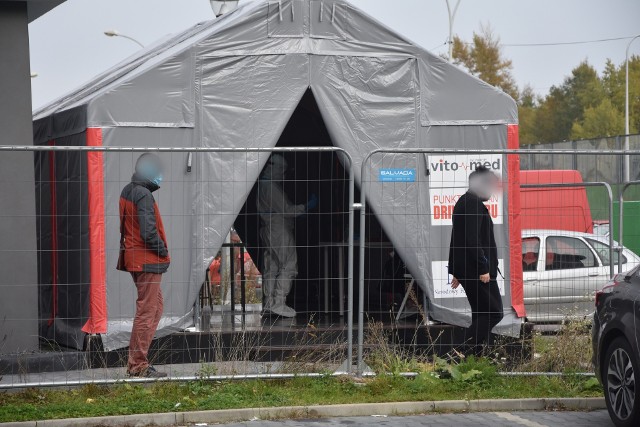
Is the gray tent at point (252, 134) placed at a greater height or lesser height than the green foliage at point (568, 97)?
lesser

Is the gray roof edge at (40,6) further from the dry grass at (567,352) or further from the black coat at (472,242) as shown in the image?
the dry grass at (567,352)

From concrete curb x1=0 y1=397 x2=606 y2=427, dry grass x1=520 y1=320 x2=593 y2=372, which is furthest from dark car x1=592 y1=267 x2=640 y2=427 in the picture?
dry grass x1=520 y1=320 x2=593 y2=372

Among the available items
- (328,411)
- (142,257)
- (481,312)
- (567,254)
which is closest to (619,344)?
(328,411)

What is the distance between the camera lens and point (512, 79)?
219 feet

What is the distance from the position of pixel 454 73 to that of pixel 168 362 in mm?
4384

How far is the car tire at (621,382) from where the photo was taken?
7.77 meters

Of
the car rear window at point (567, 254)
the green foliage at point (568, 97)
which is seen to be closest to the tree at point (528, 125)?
the green foliage at point (568, 97)

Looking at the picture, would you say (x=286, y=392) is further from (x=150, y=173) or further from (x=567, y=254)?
(x=567, y=254)

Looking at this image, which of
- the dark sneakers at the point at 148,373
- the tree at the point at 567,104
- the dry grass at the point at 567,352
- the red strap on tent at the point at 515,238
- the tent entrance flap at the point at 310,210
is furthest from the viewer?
the tree at the point at 567,104

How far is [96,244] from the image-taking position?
11000mm

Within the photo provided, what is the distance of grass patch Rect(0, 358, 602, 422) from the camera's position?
867 cm

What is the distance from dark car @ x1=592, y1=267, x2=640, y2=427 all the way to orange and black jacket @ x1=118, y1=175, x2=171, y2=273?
4007 millimetres

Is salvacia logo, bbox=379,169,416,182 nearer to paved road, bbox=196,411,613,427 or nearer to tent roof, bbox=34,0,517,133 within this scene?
tent roof, bbox=34,0,517,133

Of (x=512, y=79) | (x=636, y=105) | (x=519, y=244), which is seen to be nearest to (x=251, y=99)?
(x=519, y=244)
